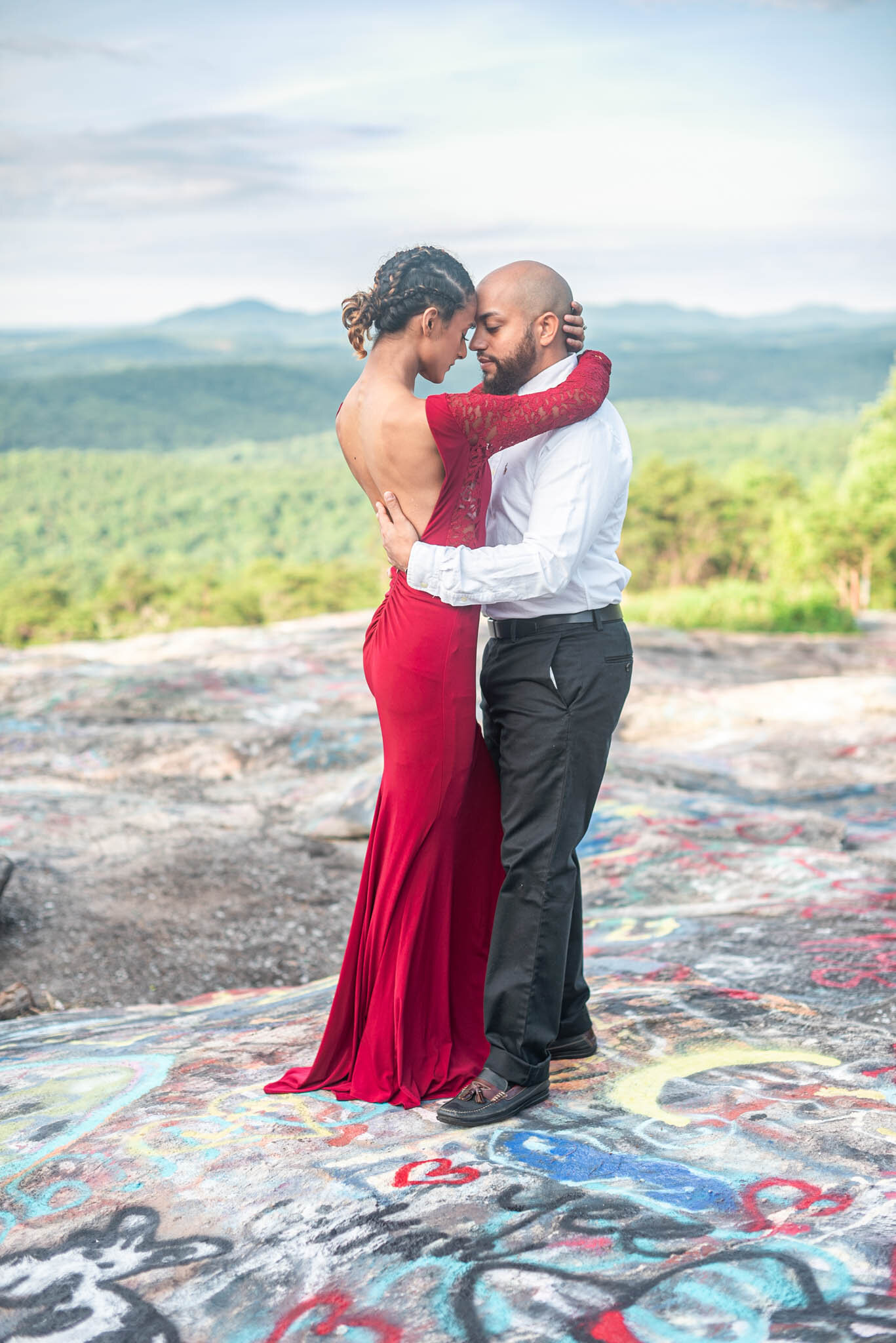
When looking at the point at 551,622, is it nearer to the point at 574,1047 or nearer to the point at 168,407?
the point at 574,1047

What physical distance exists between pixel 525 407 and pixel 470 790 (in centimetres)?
103

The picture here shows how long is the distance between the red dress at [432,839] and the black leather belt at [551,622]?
0.30 feet

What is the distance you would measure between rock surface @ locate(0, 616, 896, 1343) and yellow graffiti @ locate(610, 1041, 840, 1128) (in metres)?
0.01

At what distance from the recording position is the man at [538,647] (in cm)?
258

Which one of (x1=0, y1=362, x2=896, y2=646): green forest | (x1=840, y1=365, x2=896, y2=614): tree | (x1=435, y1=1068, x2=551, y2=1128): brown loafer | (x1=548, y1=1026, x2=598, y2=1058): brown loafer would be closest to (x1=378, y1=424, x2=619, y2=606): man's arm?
(x1=435, y1=1068, x2=551, y2=1128): brown loafer

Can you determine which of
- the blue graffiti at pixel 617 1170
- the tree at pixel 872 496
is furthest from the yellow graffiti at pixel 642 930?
the tree at pixel 872 496

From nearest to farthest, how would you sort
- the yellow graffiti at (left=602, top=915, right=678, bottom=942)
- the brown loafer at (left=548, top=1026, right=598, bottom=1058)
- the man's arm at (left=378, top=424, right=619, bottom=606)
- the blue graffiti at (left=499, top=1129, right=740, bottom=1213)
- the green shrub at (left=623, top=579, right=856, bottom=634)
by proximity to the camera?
the blue graffiti at (left=499, top=1129, right=740, bottom=1213), the man's arm at (left=378, top=424, right=619, bottom=606), the brown loafer at (left=548, top=1026, right=598, bottom=1058), the yellow graffiti at (left=602, top=915, right=678, bottom=942), the green shrub at (left=623, top=579, right=856, bottom=634)

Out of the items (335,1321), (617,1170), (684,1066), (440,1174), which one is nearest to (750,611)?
(684,1066)

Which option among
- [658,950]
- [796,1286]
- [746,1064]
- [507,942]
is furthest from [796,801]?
[796,1286]

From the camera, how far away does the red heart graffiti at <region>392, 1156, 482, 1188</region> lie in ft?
7.38

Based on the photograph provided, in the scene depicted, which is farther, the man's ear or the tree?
the tree

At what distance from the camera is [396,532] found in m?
2.73

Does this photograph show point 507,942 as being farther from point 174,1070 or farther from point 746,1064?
point 174,1070

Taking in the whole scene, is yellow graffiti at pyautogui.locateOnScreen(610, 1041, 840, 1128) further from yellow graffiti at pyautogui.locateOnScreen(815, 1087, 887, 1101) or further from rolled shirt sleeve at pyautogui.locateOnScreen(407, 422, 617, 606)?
rolled shirt sleeve at pyautogui.locateOnScreen(407, 422, 617, 606)
